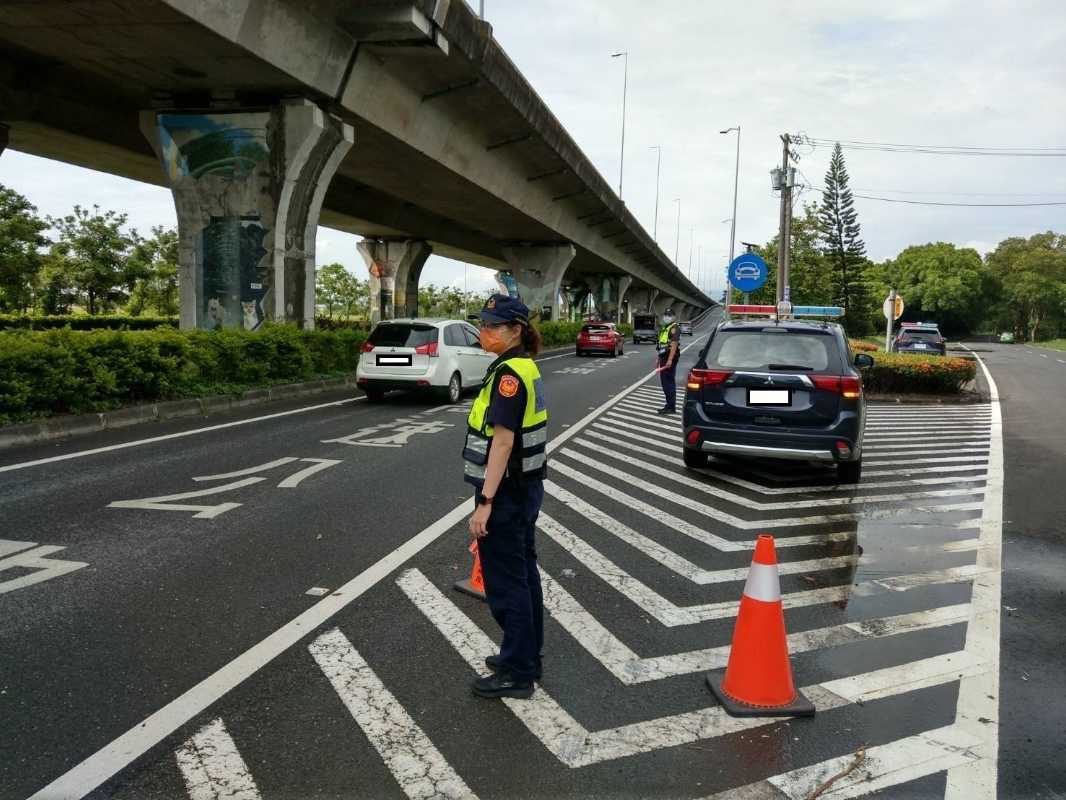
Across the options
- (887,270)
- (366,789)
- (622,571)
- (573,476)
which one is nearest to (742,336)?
(573,476)

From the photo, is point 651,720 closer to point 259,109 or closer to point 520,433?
point 520,433

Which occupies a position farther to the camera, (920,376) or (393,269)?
(393,269)

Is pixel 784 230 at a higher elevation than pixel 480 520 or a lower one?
higher

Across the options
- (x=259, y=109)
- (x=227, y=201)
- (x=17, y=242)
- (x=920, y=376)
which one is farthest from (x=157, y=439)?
(x=17, y=242)

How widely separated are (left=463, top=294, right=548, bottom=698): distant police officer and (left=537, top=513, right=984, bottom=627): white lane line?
3.84 ft

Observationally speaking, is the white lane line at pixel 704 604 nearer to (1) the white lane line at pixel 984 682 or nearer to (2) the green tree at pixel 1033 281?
(1) the white lane line at pixel 984 682

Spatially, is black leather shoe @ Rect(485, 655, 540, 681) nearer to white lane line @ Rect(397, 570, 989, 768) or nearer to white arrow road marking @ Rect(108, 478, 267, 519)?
white lane line @ Rect(397, 570, 989, 768)

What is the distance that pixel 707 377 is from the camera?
320 inches

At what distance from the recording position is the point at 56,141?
19750 millimetres

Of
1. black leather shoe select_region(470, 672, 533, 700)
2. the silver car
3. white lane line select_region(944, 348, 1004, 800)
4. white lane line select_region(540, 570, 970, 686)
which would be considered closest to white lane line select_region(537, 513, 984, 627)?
white lane line select_region(944, 348, 1004, 800)

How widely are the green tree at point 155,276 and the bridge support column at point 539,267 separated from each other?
68.5 ft

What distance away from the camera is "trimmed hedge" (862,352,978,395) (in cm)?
1800

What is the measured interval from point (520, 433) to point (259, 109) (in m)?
14.3

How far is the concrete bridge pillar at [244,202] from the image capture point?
15523 mm
